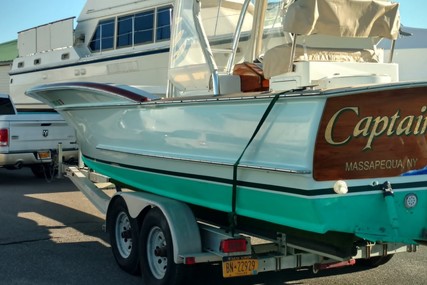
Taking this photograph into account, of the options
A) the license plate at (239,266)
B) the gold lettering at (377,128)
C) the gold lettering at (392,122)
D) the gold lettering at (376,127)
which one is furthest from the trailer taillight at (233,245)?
the gold lettering at (392,122)

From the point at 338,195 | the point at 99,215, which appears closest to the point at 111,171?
the point at 99,215

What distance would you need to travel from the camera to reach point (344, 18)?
15.5 ft

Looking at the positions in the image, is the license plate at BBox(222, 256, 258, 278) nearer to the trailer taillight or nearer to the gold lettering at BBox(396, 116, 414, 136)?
the trailer taillight

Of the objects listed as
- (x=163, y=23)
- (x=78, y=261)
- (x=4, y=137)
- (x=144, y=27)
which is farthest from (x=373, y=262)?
(x=4, y=137)

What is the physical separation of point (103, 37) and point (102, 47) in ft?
0.73

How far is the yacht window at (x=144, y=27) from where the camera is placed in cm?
1069

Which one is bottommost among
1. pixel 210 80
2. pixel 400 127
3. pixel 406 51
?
pixel 400 127

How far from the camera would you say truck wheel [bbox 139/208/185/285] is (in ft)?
15.5

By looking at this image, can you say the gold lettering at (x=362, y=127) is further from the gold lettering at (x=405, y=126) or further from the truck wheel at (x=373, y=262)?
the truck wheel at (x=373, y=262)

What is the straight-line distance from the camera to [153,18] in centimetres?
A: 1067

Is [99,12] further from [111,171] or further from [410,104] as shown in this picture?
[410,104]

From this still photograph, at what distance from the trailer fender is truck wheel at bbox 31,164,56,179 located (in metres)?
7.12

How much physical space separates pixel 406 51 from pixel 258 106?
7736 mm

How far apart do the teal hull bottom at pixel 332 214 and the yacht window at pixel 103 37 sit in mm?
7619
